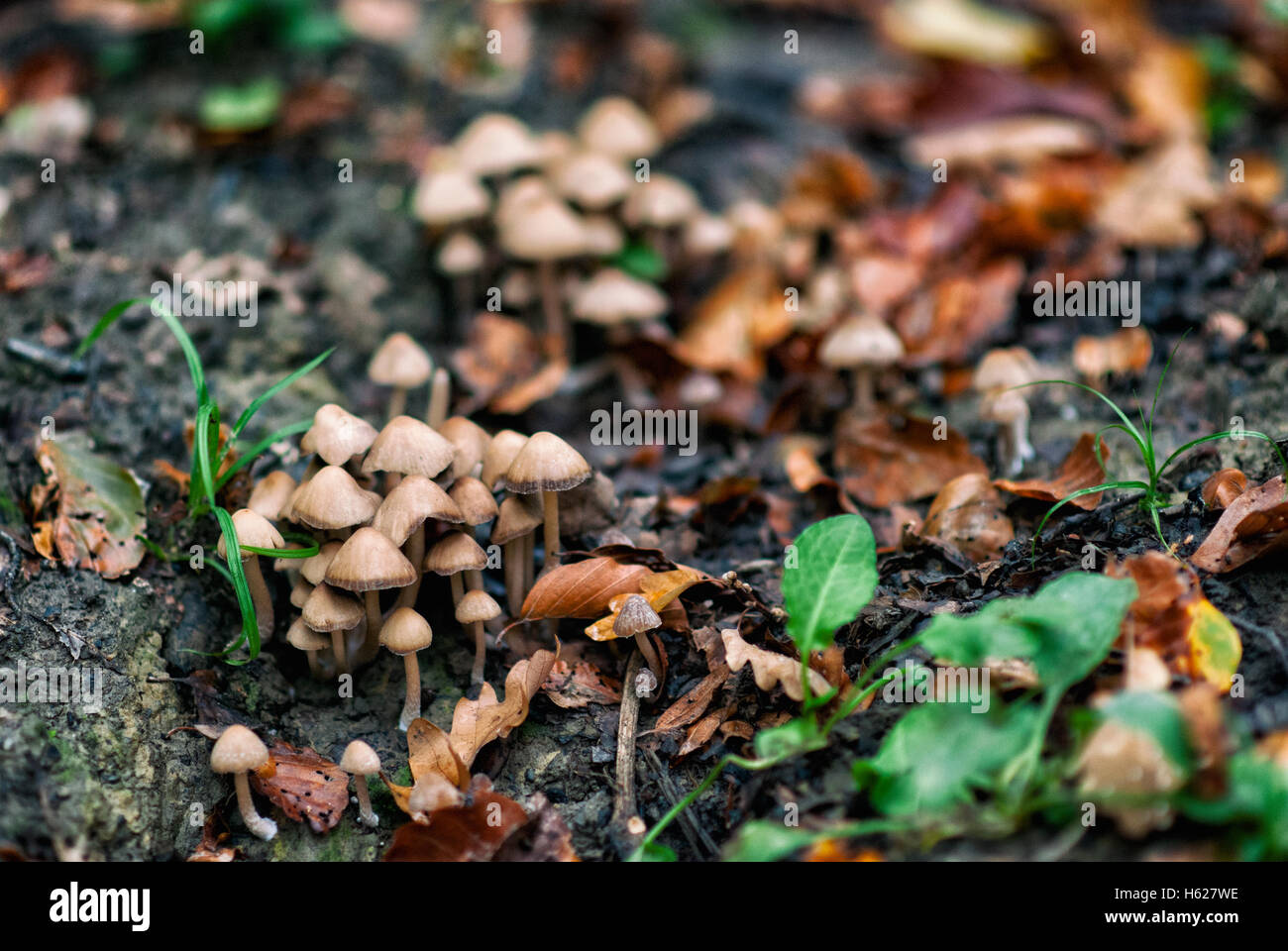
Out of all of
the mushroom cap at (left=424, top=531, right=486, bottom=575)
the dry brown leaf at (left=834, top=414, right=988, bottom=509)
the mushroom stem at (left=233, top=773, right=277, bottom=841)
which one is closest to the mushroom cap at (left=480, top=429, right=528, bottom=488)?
the mushroom cap at (left=424, top=531, right=486, bottom=575)

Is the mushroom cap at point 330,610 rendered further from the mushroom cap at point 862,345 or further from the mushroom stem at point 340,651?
the mushroom cap at point 862,345

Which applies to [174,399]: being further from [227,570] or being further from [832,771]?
[832,771]

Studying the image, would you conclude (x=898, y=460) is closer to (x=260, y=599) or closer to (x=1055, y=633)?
(x=1055, y=633)

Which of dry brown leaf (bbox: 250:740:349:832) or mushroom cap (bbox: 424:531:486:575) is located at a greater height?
mushroom cap (bbox: 424:531:486:575)

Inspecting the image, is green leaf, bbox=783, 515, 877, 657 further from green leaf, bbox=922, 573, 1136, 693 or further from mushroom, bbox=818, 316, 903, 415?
mushroom, bbox=818, 316, 903, 415

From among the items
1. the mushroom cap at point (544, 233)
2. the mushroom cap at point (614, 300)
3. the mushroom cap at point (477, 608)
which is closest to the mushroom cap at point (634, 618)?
the mushroom cap at point (477, 608)
